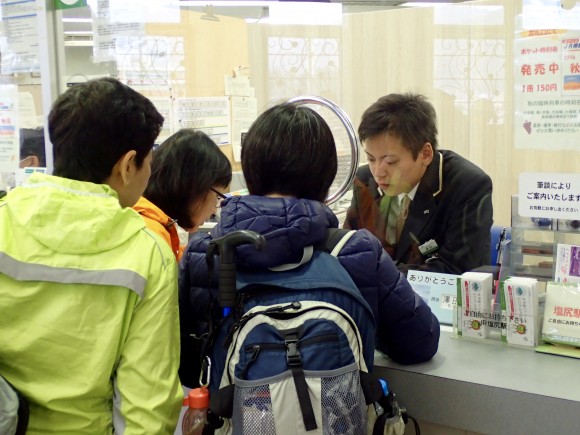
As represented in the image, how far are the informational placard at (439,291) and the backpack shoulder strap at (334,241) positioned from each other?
0.51m

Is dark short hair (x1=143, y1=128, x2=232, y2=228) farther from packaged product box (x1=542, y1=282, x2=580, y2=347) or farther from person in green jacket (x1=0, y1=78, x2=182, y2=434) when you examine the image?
packaged product box (x1=542, y1=282, x2=580, y2=347)

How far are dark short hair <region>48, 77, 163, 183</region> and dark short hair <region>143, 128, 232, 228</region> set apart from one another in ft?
1.74

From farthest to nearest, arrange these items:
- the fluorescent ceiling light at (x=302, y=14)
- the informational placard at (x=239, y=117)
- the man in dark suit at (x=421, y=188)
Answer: the fluorescent ceiling light at (x=302, y=14) → the informational placard at (x=239, y=117) → the man in dark suit at (x=421, y=188)

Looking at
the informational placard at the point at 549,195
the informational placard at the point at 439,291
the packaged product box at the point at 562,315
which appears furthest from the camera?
the informational placard at the point at 439,291

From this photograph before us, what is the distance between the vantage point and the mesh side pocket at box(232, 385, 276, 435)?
3.44 feet

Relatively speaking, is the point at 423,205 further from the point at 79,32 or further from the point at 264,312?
the point at 79,32

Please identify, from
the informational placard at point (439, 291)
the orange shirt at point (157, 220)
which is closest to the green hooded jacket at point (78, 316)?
the orange shirt at point (157, 220)

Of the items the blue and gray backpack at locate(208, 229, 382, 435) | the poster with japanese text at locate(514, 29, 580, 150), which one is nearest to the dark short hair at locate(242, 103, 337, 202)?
the blue and gray backpack at locate(208, 229, 382, 435)

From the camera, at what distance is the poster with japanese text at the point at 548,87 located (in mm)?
1569

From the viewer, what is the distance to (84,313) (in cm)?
108

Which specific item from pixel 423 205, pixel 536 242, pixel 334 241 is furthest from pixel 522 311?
pixel 423 205

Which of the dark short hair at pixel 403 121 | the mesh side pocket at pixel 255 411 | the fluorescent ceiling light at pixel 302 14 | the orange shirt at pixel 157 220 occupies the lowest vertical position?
the mesh side pocket at pixel 255 411

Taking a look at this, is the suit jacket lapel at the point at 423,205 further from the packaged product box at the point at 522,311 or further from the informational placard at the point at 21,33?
the informational placard at the point at 21,33

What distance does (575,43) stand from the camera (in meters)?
1.57
